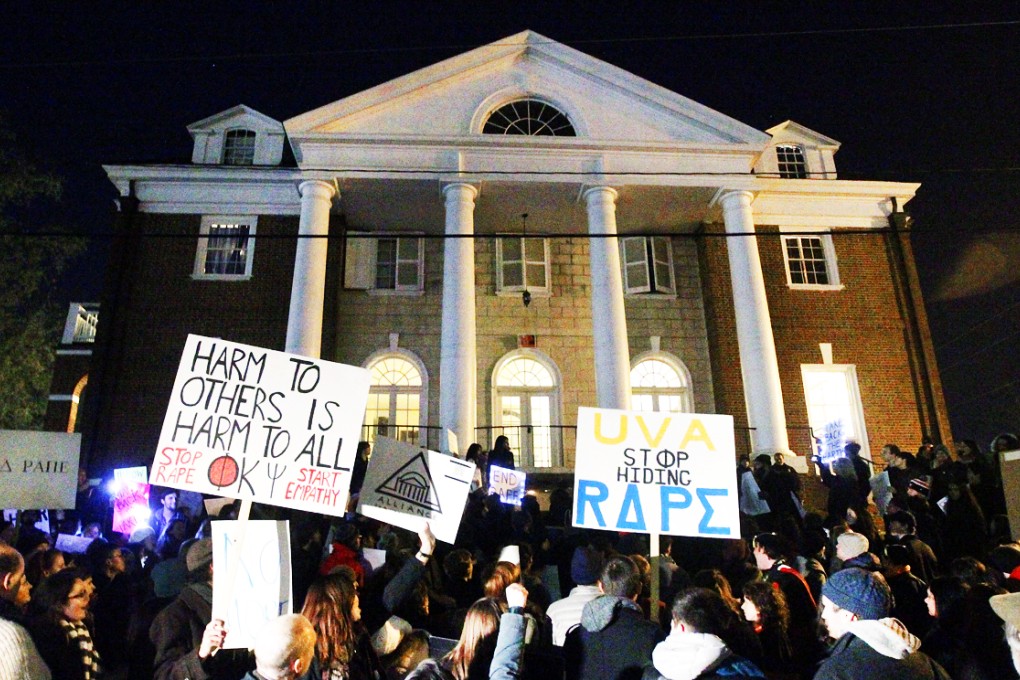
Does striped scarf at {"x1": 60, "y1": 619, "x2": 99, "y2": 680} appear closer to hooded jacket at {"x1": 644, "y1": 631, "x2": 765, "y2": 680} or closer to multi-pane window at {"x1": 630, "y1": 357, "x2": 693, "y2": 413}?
hooded jacket at {"x1": 644, "y1": 631, "x2": 765, "y2": 680}

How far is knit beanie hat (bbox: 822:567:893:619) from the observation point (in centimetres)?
329

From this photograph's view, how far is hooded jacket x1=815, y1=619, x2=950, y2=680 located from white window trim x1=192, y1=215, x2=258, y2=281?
1771 centimetres

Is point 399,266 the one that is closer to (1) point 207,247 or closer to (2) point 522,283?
(2) point 522,283

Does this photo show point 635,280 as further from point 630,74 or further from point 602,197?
point 630,74

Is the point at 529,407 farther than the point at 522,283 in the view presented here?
No

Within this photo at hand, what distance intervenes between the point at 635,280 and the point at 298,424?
15.8 m

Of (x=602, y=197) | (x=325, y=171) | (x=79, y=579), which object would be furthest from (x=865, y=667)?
(x=325, y=171)

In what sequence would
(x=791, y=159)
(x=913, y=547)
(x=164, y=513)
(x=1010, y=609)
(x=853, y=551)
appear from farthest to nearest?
(x=791, y=159)
(x=164, y=513)
(x=913, y=547)
(x=853, y=551)
(x=1010, y=609)

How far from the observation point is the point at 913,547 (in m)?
6.74

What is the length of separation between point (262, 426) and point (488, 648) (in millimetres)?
2312

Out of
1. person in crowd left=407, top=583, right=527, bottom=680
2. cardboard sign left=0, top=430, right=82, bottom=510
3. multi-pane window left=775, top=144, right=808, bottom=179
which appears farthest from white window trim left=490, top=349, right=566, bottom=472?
person in crowd left=407, top=583, right=527, bottom=680

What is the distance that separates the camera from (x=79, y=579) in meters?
4.24

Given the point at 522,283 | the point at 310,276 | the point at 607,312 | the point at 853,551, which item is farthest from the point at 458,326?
the point at 853,551

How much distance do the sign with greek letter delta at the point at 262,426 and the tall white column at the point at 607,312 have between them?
418 inches
